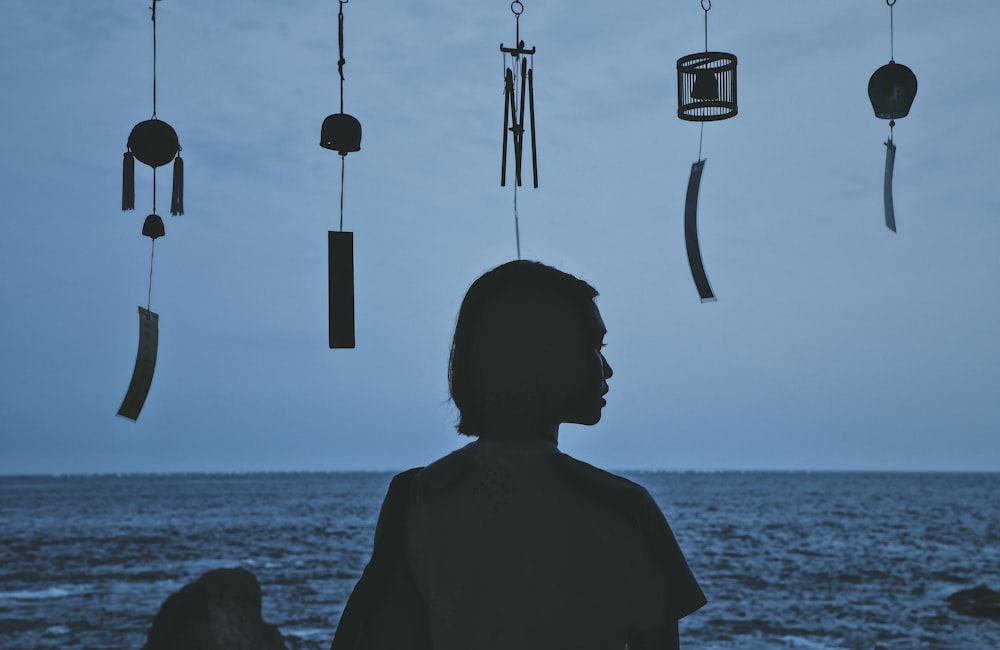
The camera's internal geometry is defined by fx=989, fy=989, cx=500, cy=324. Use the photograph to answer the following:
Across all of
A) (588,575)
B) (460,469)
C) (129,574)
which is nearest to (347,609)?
(460,469)

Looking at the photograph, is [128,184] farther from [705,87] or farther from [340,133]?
[705,87]

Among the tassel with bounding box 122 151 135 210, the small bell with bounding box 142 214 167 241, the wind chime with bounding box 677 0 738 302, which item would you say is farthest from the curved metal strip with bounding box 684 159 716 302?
the tassel with bounding box 122 151 135 210

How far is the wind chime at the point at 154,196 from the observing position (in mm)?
3061

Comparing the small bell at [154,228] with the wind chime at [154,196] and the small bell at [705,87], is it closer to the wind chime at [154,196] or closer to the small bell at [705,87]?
the wind chime at [154,196]

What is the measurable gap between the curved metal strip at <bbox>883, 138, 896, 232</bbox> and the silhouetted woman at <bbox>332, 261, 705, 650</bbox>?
1918mm

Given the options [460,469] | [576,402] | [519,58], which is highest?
[519,58]

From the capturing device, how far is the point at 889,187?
11.5ft

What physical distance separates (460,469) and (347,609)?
341 millimetres

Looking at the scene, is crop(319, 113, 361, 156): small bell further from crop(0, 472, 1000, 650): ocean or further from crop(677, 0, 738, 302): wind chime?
crop(0, 472, 1000, 650): ocean

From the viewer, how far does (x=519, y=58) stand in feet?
11.0

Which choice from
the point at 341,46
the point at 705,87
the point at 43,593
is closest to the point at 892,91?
the point at 705,87

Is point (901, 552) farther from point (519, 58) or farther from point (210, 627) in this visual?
point (519, 58)

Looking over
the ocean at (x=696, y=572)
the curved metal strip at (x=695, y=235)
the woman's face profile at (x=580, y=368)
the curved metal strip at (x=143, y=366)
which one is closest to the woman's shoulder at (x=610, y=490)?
the woman's face profile at (x=580, y=368)

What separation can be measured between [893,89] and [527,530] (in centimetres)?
249
